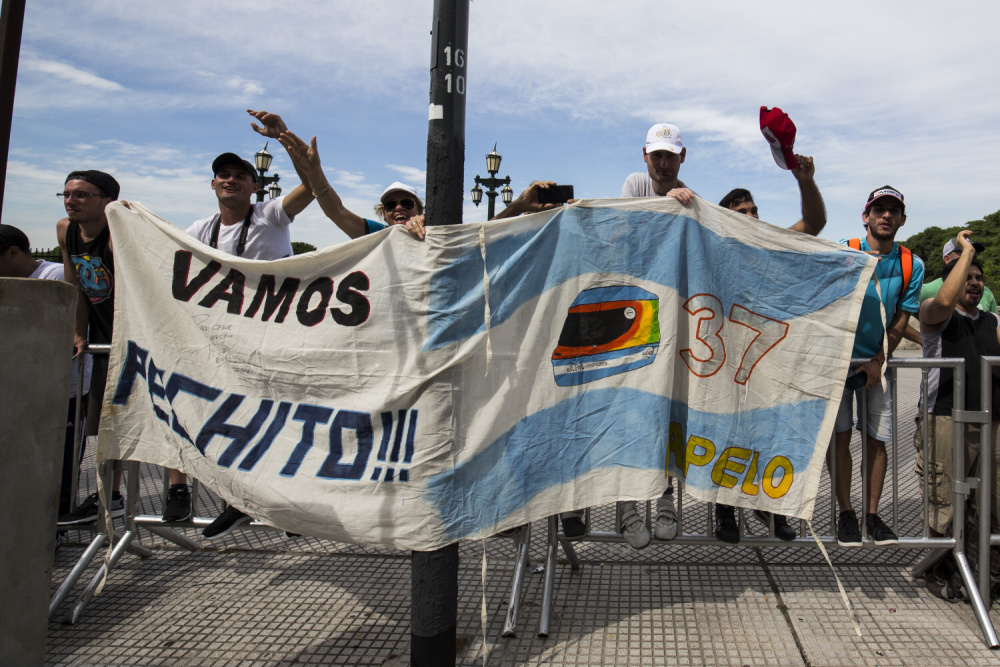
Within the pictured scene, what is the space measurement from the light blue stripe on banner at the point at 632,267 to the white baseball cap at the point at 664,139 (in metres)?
0.81

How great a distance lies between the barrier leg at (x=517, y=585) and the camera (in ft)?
11.1

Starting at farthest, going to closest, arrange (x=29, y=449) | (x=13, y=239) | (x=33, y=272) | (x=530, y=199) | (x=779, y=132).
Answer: (x=33, y=272) < (x=13, y=239) < (x=779, y=132) < (x=530, y=199) < (x=29, y=449)

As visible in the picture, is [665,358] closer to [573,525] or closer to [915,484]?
[573,525]

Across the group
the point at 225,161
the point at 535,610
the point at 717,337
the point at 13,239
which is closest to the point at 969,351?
the point at 717,337

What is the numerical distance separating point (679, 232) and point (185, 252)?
8.29ft

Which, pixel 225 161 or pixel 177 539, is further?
pixel 177 539

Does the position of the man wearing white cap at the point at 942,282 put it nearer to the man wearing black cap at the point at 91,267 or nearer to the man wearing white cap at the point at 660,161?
the man wearing white cap at the point at 660,161

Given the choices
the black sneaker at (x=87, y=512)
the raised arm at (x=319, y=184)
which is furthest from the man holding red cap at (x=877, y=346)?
the black sneaker at (x=87, y=512)

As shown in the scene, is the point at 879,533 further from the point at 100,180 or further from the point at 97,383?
the point at 100,180

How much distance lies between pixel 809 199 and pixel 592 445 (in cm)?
193

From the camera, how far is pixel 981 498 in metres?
3.61

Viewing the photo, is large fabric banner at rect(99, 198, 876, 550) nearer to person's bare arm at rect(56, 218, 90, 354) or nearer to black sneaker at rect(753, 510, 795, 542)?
black sneaker at rect(753, 510, 795, 542)

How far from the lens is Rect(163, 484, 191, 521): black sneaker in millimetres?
3930

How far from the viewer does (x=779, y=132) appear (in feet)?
11.4
